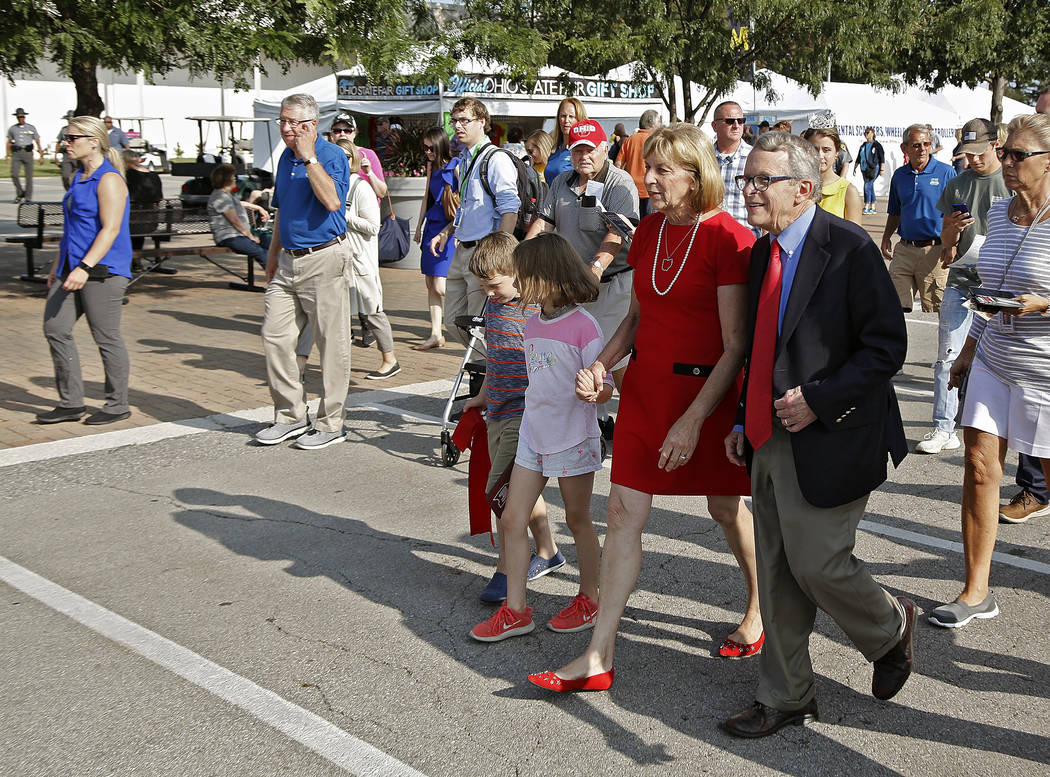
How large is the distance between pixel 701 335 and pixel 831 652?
1.39 meters

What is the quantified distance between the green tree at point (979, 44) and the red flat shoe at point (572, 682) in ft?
61.1

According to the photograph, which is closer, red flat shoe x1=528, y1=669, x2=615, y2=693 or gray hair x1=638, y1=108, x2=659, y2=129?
red flat shoe x1=528, y1=669, x2=615, y2=693

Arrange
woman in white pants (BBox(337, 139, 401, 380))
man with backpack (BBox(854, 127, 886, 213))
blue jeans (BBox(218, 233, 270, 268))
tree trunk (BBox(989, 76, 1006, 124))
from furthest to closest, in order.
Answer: tree trunk (BBox(989, 76, 1006, 124)), man with backpack (BBox(854, 127, 886, 213)), blue jeans (BBox(218, 233, 270, 268)), woman in white pants (BBox(337, 139, 401, 380))

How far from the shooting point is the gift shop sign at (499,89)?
1695 cm

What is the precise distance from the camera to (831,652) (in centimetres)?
407

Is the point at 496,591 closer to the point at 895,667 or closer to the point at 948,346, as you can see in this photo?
the point at 895,667

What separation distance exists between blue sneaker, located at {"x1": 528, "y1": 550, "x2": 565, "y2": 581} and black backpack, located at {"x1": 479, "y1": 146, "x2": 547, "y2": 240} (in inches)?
119

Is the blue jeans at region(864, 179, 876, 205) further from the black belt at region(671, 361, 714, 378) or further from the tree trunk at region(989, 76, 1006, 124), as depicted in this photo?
the black belt at region(671, 361, 714, 378)

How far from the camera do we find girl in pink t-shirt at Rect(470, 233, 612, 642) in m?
3.94

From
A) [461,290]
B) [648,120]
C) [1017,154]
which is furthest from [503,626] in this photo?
[648,120]

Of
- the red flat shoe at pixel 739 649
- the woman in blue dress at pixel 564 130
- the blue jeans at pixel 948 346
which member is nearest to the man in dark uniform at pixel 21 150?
the woman in blue dress at pixel 564 130

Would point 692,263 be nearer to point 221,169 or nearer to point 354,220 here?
point 354,220

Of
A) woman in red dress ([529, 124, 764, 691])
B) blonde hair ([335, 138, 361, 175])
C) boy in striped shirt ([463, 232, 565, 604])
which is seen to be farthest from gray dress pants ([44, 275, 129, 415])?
woman in red dress ([529, 124, 764, 691])

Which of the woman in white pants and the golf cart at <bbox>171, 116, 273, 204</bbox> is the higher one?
the golf cart at <bbox>171, 116, 273, 204</bbox>
